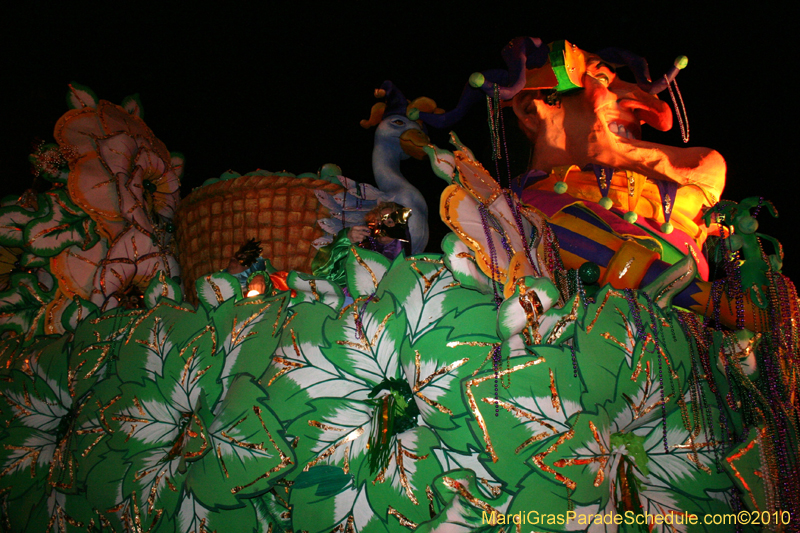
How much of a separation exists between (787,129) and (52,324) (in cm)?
152

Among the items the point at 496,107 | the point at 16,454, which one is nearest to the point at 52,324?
the point at 16,454

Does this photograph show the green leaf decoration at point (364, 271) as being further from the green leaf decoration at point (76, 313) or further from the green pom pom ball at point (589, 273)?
the green leaf decoration at point (76, 313)

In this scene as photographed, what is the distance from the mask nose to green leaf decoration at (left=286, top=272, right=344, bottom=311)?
0.82 m

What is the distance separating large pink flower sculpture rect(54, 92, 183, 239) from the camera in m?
1.07

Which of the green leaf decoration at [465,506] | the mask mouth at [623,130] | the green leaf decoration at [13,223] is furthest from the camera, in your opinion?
the mask mouth at [623,130]

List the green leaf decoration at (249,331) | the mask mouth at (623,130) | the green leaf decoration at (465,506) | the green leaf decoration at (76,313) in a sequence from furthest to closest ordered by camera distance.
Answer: the mask mouth at (623,130)
the green leaf decoration at (76,313)
the green leaf decoration at (249,331)
the green leaf decoration at (465,506)

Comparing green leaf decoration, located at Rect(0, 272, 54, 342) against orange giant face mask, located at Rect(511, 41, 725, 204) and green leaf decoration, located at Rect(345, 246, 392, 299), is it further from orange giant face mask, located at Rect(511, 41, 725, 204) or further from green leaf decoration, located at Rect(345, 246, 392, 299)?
orange giant face mask, located at Rect(511, 41, 725, 204)

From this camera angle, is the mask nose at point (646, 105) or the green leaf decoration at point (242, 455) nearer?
the green leaf decoration at point (242, 455)

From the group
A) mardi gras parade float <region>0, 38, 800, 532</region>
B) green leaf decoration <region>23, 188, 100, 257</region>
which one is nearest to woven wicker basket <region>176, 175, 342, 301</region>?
mardi gras parade float <region>0, 38, 800, 532</region>

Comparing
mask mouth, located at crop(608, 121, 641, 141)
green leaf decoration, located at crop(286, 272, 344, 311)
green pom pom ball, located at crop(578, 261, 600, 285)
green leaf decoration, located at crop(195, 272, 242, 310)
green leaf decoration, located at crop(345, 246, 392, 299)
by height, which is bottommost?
green leaf decoration, located at crop(195, 272, 242, 310)

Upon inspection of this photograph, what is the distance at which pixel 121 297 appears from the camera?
1.07 meters

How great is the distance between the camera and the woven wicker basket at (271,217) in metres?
1.02

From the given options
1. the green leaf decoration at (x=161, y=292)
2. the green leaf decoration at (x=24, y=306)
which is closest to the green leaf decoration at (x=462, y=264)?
the green leaf decoration at (x=161, y=292)

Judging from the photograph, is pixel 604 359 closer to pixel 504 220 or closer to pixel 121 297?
pixel 504 220
